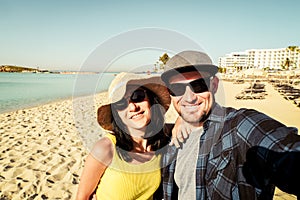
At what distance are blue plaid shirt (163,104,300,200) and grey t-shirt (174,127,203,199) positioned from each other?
6 cm

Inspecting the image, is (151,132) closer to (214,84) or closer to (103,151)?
(103,151)

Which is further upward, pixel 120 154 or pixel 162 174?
pixel 120 154

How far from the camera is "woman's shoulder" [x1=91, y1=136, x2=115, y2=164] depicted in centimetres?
183

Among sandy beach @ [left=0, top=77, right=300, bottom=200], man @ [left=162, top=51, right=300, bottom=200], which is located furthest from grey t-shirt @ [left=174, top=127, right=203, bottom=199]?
sandy beach @ [left=0, top=77, right=300, bottom=200]

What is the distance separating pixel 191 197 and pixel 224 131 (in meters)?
0.54

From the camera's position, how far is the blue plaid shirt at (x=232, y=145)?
1.23 metres

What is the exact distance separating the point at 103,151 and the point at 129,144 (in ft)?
0.79

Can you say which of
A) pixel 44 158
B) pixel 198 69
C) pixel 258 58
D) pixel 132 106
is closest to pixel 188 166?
pixel 132 106

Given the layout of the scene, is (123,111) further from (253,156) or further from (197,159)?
(253,156)

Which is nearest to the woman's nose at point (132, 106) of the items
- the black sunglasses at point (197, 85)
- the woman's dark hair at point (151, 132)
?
the woman's dark hair at point (151, 132)

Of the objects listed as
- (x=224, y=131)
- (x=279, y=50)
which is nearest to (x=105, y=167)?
(x=224, y=131)

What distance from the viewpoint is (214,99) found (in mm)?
1946

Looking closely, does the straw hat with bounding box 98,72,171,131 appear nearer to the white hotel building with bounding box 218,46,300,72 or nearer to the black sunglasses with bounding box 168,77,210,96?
the black sunglasses with bounding box 168,77,210,96

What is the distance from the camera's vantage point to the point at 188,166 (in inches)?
71.0
